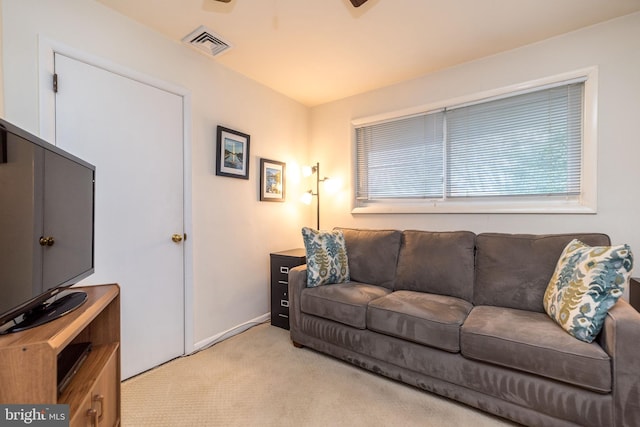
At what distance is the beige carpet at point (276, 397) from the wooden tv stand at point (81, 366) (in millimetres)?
401

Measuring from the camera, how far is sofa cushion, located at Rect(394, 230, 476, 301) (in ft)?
7.20

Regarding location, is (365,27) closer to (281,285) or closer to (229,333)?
(281,285)

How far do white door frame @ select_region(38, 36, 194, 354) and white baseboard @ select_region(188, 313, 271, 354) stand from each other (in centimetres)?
7

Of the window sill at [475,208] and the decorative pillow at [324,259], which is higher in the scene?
the window sill at [475,208]

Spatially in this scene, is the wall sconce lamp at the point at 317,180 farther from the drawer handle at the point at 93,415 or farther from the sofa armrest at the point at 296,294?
the drawer handle at the point at 93,415

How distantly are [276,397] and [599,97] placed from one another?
2.99 m

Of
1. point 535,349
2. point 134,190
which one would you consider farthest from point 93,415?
point 535,349

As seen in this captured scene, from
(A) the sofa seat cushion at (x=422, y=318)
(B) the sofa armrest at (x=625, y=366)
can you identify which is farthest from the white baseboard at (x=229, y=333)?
(B) the sofa armrest at (x=625, y=366)

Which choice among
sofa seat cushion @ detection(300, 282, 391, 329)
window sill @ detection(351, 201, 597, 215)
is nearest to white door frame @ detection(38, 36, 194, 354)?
sofa seat cushion @ detection(300, 282, 391, 329)

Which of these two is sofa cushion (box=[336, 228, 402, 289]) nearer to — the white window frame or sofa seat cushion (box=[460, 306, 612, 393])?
the white window frame

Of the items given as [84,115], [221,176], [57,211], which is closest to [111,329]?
[57,211]

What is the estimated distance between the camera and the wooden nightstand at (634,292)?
5.62 feet

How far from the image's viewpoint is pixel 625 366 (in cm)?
128

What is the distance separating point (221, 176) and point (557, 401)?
8.65 feet
